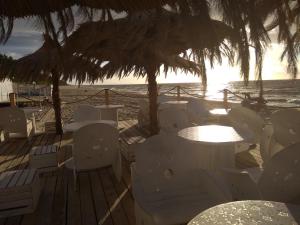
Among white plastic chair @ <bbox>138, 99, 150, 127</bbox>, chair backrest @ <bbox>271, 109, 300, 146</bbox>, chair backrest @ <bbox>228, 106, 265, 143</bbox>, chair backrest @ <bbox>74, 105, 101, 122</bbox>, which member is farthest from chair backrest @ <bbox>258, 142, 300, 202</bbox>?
white plastic chair @ <bbox>138, 99, 150, 127</bbox>

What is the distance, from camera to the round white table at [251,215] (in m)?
1.46

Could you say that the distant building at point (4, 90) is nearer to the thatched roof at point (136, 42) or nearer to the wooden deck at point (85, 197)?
the wooden deck at point (85, 197)

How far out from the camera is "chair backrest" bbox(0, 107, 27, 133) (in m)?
7.69

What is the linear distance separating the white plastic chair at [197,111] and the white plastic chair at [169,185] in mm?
4789

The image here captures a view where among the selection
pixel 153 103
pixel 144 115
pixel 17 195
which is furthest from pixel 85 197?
pixel 144 115

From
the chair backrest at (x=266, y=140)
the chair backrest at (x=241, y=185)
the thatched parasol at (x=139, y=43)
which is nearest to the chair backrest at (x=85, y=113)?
the thatched parasol at (x=139, y=43)

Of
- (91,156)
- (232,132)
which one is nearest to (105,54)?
(91,156)

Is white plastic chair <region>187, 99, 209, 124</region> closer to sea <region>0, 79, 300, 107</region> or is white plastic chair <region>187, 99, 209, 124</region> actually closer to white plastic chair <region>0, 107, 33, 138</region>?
sea <region>0, 79, 300, 107</region>

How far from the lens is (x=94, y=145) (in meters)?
4.24

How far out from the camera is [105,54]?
20.3 ft

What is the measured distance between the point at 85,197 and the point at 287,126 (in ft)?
9.21

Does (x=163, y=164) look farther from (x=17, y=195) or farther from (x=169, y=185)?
(x=17, y=195)

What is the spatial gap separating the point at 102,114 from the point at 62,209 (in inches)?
217

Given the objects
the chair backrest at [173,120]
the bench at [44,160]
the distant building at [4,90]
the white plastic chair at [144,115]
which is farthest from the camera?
the distant building at [4,90]
